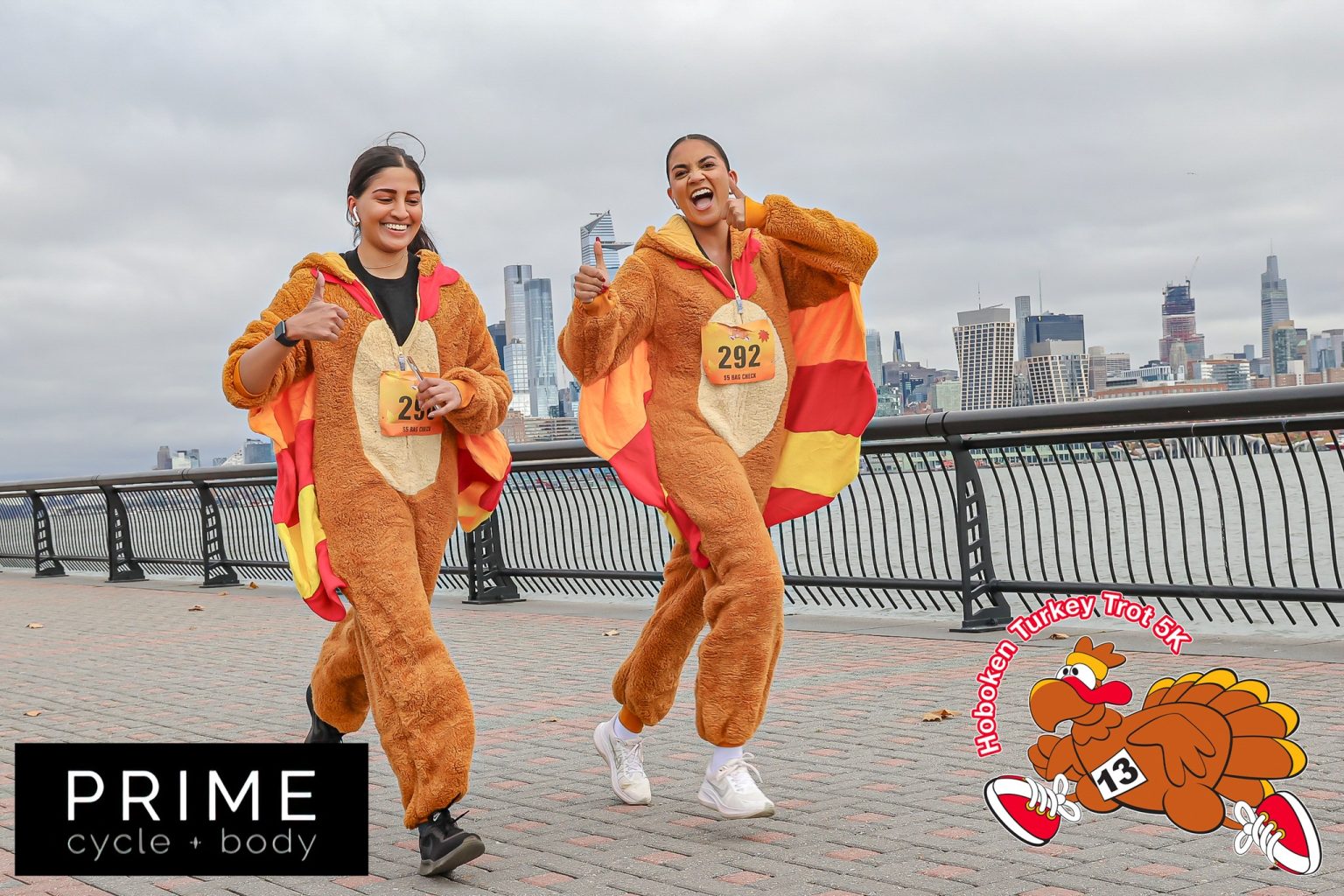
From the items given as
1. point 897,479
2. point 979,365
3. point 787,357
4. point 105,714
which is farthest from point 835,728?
point 979,365

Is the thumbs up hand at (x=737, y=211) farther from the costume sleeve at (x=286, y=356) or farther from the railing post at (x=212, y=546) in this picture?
the railing post at (x=212, y=546)

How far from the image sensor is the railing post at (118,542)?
1831 centimetres

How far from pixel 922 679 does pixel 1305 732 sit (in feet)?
7.09

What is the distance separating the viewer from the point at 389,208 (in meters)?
4.55

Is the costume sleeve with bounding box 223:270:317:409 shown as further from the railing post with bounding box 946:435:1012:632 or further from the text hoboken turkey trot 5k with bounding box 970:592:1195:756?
the railing post with bounding box 946:435:1012:632

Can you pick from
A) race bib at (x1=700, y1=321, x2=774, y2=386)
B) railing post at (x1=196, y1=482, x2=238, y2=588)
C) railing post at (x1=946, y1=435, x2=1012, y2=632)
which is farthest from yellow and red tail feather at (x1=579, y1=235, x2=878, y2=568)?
railing post at (x1=196, y1=482, x2=238, y2=588)

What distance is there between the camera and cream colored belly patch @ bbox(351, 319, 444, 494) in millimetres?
4410

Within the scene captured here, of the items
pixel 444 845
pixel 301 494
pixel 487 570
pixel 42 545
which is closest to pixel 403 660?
pixel 444 845

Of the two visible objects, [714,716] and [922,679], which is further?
[922,679]

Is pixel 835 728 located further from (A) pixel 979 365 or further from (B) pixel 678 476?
(A) pixel 979 365

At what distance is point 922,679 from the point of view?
290 inches

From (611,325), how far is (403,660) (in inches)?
46.3

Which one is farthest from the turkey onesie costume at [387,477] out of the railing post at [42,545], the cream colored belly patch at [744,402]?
the railing post at [42,545]

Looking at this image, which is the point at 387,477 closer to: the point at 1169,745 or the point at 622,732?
the point at 622,732
